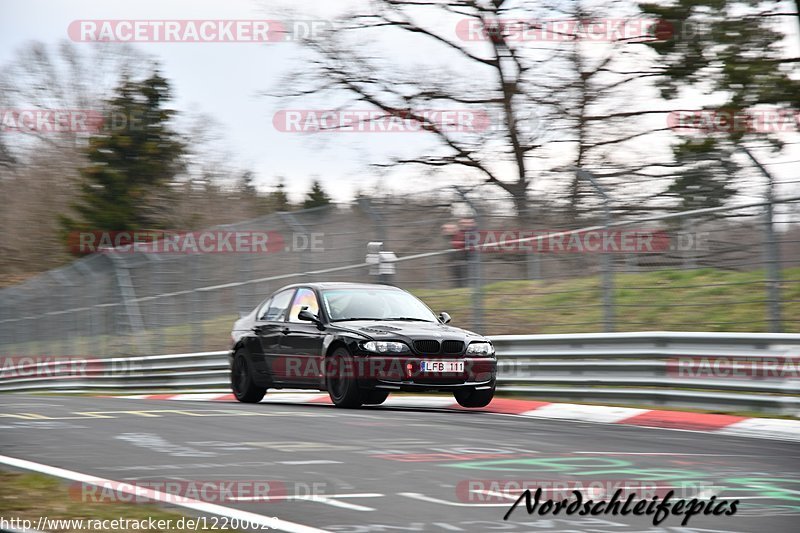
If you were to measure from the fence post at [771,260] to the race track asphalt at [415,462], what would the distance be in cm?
185

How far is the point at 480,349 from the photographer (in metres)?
13.1

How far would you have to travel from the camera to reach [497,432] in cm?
1009

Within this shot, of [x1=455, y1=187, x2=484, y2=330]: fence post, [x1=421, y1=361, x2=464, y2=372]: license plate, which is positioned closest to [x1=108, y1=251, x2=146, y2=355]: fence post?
[x1=455, y1=187, x2=484, y2=330]: fence post

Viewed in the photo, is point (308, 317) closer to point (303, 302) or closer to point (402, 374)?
point (303, 302)

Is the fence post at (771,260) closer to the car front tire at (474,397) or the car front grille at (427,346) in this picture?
the car front tire at (474,397)

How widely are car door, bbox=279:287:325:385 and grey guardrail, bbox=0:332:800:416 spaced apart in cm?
220

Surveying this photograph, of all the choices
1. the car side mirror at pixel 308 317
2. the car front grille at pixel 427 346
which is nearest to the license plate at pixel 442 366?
the car front grille at pixel 427 346

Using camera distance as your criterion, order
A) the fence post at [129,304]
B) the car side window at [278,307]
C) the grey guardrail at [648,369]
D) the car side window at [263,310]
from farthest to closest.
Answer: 1. the fence post at [129,304]
2. the car side window at [263,310]
3. the car side window at [278,307]
4. the grey guardrail at [648,369]

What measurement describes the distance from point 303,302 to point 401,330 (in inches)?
72.2

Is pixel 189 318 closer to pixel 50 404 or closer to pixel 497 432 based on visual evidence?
pixel 50 404

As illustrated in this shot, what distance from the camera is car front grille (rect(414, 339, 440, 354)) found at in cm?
1270

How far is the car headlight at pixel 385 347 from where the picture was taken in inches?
496

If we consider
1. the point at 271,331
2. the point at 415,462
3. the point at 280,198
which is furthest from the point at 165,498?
the point at 280,198

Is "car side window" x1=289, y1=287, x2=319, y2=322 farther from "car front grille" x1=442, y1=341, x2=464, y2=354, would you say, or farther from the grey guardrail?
the grey guardrail
